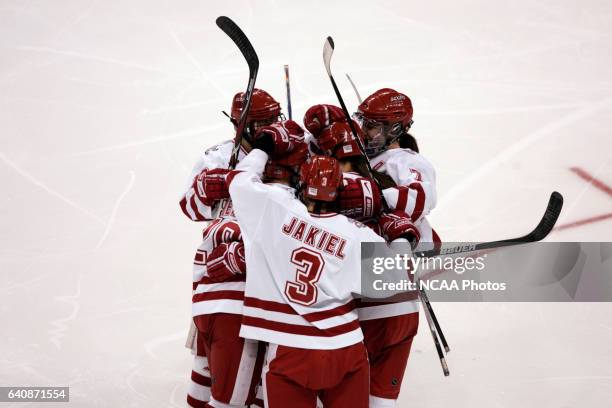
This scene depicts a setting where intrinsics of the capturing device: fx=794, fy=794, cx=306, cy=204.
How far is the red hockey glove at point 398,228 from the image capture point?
232cm

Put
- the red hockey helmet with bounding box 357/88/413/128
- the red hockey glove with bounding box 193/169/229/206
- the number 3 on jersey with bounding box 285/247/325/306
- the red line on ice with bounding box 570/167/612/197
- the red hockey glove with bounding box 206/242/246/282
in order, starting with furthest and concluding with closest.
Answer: the red line on ice with bounding box 570/167/612/197
the red hockey helmet with bounding box 357/88/413/128
the red hockey glove with bounding box 193/169/229/206
the red hockey glove with bounding box 206/242/246/282
the number 3 on jersey with bounding box 285/247/325/306

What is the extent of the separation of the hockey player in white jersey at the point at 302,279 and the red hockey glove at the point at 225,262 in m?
0.13

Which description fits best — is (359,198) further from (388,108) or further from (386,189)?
(388,108)

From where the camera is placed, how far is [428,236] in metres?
2.71

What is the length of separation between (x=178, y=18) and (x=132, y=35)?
0.43 meters

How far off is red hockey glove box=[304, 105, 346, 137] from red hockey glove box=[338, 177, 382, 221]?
276 millimetres

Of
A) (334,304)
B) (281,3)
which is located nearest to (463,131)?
(281,3)

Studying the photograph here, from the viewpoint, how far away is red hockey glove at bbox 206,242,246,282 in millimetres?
2293

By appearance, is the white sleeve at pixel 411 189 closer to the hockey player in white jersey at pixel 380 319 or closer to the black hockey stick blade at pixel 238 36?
the hockey player in white jersey at pixel 380 319

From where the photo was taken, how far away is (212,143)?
5020 mm

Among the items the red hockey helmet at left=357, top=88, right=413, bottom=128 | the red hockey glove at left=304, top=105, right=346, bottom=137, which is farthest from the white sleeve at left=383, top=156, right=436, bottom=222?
the red hockey glove at left=304, top=105, right=346, bottom=137

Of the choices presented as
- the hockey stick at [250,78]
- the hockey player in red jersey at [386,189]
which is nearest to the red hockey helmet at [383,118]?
the hockey player in red jersey at [386,189]

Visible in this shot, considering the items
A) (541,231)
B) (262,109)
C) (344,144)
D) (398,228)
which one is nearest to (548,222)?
(541,231)

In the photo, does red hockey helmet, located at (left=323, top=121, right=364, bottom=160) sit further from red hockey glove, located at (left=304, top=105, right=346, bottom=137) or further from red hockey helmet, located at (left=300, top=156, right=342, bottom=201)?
red hockey helmet, located at (left=300, top=156, right=342, bottom=201)
